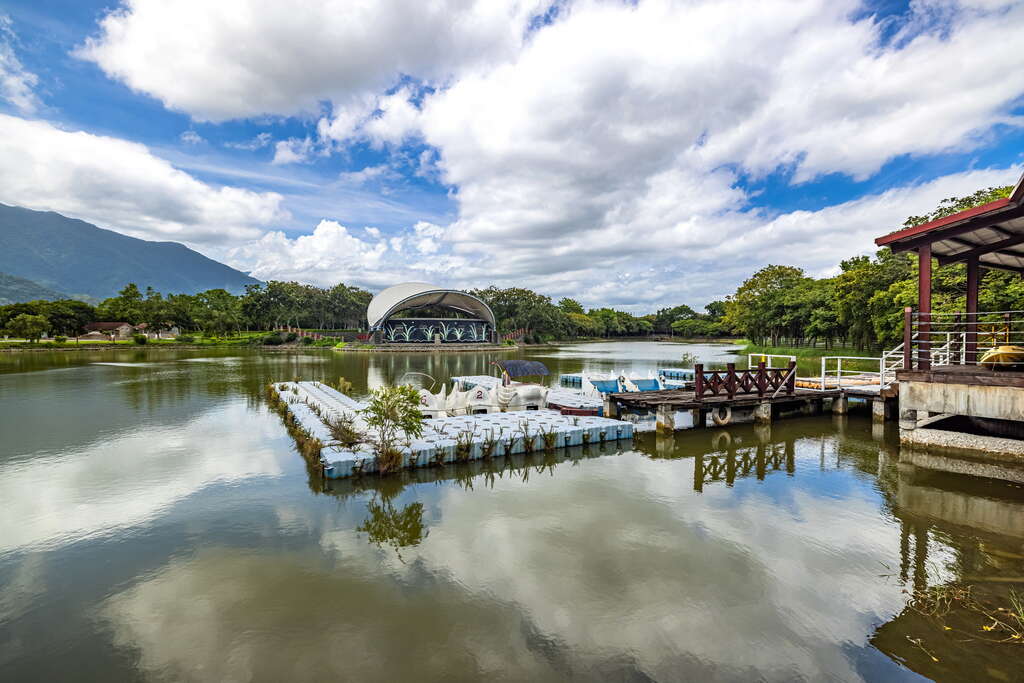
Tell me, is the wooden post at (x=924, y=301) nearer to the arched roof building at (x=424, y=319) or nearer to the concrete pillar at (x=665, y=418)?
the concrete pillar at (x=665, y=418)

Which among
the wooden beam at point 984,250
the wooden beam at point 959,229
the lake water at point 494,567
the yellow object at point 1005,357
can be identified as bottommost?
the lake water at point 494,567

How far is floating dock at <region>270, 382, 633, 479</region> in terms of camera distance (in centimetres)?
893

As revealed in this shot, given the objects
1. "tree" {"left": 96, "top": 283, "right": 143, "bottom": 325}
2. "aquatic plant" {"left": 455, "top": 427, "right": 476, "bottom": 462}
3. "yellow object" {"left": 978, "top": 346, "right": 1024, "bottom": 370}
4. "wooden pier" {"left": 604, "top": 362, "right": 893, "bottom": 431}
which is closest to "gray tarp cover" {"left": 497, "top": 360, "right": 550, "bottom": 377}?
"wooden pier" {"left": 604, "top": 362, "right": 893, "bottom": 431}

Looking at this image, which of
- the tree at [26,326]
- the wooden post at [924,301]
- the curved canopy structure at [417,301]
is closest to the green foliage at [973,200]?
the wooden post at [924,301]

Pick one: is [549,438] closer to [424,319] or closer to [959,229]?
[959,229]

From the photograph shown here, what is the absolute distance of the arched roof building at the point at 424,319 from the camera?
62938 millimetres

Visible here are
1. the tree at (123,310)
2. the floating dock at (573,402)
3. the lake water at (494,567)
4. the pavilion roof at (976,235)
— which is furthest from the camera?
the tree at (123,310)

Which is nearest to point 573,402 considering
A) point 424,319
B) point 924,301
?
point 924,301

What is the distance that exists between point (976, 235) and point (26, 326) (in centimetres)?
7021

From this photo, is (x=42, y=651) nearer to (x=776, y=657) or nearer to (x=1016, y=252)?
(x=776, y=657)

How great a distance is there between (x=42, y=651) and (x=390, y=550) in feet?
10.1

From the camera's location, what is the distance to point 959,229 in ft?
32.9

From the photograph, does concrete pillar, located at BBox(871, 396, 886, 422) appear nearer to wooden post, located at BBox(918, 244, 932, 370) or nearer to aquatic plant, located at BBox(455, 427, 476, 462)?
wooden post, located at BBox(918, 244, 932, 370)

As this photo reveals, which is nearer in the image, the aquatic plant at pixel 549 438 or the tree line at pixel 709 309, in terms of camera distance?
the aquatic plant at pixel 549 438
